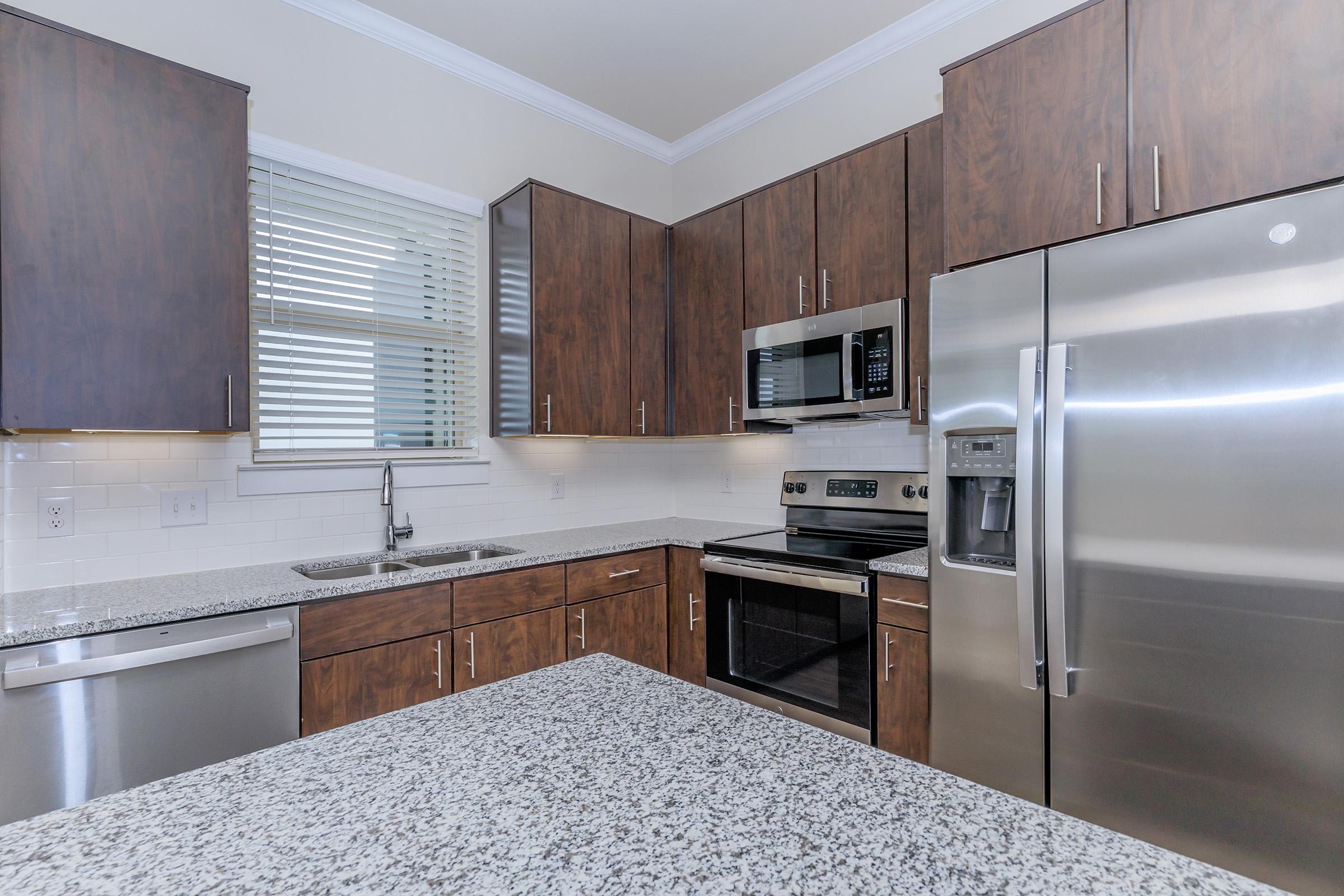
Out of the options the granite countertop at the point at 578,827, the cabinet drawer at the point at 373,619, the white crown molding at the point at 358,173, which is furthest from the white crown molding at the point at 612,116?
the granite countertop at the point at 578,827

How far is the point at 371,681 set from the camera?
6.64 ft

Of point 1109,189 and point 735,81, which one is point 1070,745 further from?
point 735,81

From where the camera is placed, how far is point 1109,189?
1720mm

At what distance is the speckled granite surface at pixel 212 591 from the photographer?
1.58m

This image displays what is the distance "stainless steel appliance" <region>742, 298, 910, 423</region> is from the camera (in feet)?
8.02

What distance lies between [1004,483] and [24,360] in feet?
8.61

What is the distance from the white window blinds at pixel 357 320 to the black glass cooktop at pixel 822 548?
1343 mm

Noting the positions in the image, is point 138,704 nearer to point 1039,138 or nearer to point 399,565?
point 399,565

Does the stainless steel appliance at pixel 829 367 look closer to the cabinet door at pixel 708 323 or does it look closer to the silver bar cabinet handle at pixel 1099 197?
the cabinet door at pixel 708 323

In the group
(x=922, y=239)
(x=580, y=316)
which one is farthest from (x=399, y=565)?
(x=922, y=239)

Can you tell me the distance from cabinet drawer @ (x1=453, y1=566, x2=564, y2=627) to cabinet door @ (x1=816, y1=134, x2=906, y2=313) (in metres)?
1.56

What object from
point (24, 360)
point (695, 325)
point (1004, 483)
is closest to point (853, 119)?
point (695, 325)

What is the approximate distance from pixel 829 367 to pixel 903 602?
0.99 m

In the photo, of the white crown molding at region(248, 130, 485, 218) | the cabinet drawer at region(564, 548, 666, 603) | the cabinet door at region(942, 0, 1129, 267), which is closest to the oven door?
the cabinet drawer at region(564, 548, 666, 603)
